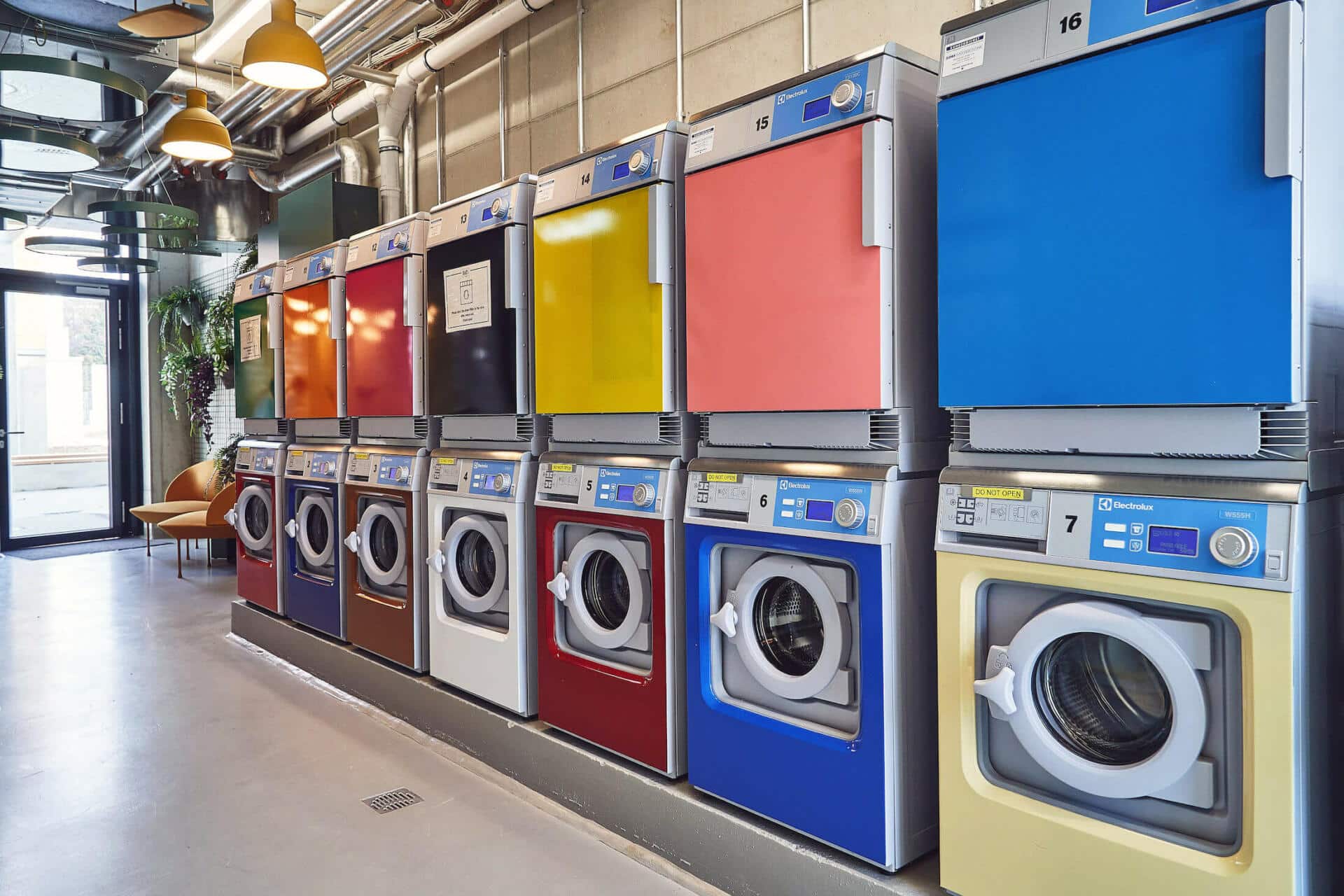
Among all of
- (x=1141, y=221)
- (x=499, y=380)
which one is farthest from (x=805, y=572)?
(x=499, y=380)

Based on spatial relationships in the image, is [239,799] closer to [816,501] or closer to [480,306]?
[480,306]

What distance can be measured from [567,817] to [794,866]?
94cm

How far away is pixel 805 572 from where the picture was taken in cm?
219

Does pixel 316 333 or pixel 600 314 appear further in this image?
pixel 316 333

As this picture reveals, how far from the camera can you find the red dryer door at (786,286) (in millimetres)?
2068

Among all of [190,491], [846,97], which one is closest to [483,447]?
[846,97]

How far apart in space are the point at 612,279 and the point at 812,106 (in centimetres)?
84

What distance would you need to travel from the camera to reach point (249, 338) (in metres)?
5.20

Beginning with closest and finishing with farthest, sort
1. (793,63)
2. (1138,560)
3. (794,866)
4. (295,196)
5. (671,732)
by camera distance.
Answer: (1138,560), (794,866), (671,732), (793,63), (295,196)

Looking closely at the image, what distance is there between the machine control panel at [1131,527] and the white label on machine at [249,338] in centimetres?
443

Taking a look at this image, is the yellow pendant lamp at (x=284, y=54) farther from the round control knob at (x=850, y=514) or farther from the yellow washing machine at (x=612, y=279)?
the round control knob at (x=850, y=514)

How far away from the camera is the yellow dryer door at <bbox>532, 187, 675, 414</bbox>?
261cm

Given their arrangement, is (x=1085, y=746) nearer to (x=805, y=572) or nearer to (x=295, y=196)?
(x=805, y=572)

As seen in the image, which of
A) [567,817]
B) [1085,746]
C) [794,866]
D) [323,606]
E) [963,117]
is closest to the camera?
[1085,746]
